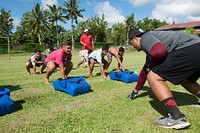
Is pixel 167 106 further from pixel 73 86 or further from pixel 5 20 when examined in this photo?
pixel 5 20

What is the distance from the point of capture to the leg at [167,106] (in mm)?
2967

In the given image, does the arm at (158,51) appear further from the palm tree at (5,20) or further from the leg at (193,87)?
the palm tree at (5,20)

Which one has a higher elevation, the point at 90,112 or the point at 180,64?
the point at 180,64

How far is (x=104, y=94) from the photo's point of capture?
5074mm

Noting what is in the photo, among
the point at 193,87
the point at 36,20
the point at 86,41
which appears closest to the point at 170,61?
the point at 193,87

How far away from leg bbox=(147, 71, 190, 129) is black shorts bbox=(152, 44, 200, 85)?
0.48ft

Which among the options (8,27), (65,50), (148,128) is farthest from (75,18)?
(148,128)

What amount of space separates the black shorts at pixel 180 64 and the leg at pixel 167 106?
0.48 ft

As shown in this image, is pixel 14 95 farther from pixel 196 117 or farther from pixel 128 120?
pixel 196 117

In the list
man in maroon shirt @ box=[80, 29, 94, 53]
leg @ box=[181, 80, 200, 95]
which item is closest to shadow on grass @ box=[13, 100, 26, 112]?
leg @ box=[181, 80, 200, 95]

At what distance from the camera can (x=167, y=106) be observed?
10.1 feet

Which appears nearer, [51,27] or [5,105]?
[5,105]

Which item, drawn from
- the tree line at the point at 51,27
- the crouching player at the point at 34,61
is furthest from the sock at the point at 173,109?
the tree line at the point at 51,27

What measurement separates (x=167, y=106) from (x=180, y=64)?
2.18 ft
